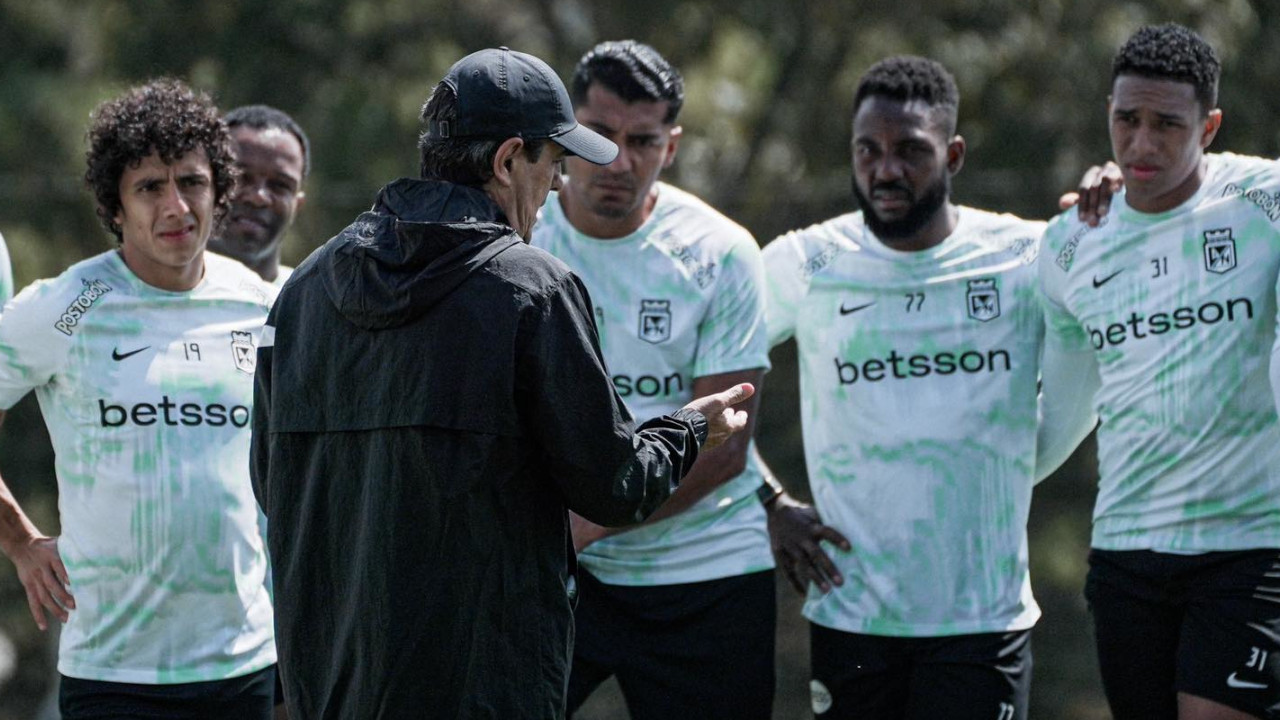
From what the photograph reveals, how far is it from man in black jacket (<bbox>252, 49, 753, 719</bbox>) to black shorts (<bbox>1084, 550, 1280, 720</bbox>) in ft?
6.61

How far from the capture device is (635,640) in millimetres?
4980

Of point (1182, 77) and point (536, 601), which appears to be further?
point (1182, 77)

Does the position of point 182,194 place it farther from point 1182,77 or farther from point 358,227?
point 1182,77

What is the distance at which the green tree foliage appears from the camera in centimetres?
1147

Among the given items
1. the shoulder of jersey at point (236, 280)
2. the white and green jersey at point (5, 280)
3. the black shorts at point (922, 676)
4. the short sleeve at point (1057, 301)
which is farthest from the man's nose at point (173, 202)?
the short sleeve at point (1057, 301)

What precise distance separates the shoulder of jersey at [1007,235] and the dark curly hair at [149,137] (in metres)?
2.24

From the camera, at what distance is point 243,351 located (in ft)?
14.8

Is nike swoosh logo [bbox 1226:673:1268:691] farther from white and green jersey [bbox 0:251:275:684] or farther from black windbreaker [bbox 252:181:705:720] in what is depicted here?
white and green jersey [bbox 0:251:275:684]

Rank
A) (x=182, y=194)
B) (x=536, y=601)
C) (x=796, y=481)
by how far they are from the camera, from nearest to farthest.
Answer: (x=536, y=601) → (x=182, y=194) → (x=796, y=481)

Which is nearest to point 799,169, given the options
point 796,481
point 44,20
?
point 796,481

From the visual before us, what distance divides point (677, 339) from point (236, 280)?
1298mm

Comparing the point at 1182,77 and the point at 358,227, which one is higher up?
the point at 1182,77

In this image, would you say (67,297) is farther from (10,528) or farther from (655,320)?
(655,320)

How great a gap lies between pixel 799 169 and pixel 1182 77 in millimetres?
8272
